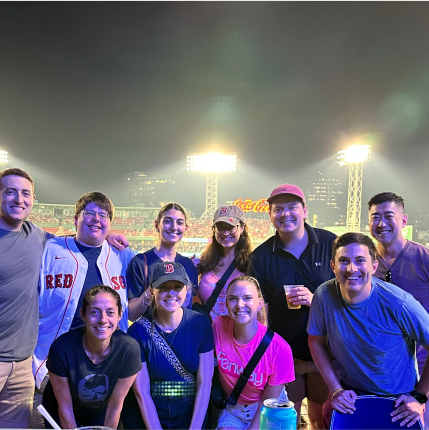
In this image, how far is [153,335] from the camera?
5.85 feet

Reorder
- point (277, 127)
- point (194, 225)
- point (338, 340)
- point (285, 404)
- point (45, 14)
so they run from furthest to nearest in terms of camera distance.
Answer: point (194, 225) < point (277, 127) < point (45, 14) < point (338, 340) < point (285, 404)

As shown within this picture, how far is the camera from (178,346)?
1.77 m

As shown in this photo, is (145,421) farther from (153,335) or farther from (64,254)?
(64,254)

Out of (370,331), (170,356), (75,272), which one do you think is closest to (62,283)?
(75,272)

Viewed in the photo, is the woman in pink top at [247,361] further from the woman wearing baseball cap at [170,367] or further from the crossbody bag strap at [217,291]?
the crossbody bag strap at [217,291]

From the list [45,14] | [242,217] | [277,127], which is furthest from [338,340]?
[277,127]

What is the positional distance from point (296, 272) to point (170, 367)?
0.95 m

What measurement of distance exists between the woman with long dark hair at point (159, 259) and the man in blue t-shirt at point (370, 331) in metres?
0.97

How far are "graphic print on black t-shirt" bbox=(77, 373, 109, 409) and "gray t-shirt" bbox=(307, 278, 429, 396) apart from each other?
3.83 feet

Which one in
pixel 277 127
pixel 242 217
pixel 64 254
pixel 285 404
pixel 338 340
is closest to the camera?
pixel 285 404

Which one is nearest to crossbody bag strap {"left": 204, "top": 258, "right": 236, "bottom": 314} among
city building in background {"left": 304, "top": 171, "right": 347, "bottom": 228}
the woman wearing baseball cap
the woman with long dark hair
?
the woman with long dark hair

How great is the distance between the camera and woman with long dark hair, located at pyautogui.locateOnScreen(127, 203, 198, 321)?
224 centimetres

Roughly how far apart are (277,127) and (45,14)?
18.0m

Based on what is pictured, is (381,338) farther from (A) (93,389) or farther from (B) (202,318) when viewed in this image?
(A) (93,389)
